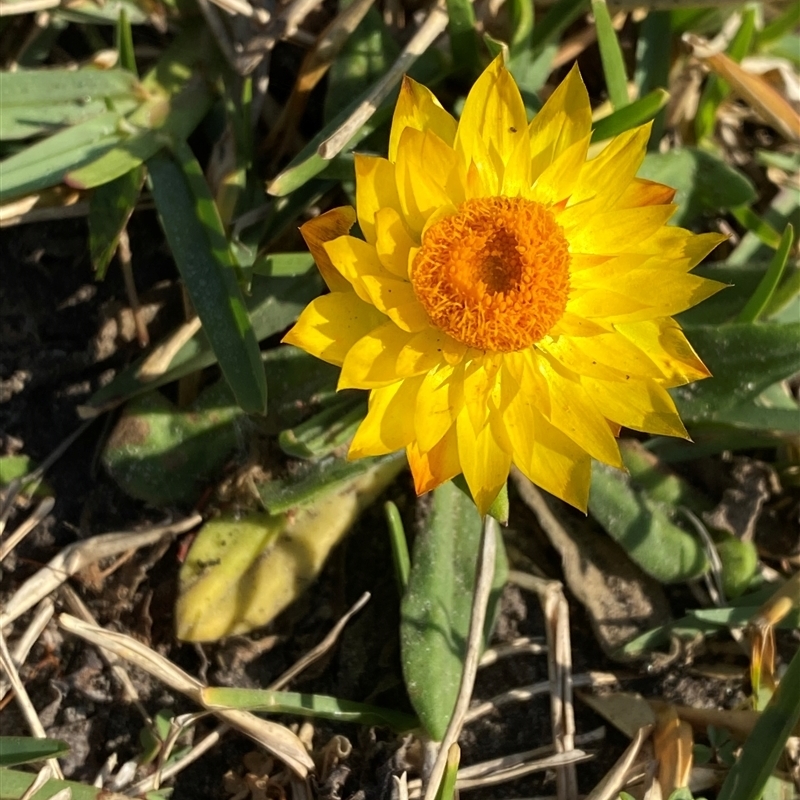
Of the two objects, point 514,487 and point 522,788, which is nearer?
point 522,788

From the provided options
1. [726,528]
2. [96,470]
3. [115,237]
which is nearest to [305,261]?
[115,237]

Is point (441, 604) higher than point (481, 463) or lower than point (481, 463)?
lower

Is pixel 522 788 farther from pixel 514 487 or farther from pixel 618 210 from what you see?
pixel 618 210

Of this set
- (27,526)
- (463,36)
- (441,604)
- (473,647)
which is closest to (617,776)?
(473,647)

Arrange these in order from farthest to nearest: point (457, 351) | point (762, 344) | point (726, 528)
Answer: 1. point (726, 528)
2. point (762, 344)
3. point (457, 351)

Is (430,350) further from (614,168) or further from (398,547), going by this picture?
(398,547)

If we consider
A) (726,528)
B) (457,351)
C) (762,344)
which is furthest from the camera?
(726,528)

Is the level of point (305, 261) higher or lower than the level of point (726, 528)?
higher
